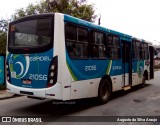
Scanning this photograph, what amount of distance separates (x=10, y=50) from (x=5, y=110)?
6.52 ft

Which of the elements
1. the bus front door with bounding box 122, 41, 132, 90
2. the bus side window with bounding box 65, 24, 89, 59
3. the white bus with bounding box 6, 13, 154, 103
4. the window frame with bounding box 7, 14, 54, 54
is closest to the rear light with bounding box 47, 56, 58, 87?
the white bus with bounding box 6, 13, 154, 103

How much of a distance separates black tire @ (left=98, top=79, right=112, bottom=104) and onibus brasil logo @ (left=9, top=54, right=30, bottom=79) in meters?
2.93

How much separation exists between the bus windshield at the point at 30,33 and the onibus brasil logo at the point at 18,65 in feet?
1.19

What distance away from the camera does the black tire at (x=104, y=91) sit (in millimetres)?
9934

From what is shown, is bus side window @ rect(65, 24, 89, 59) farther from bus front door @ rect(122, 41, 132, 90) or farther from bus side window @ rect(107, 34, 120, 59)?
bus front door @ rect(122, 41, 132, 90)

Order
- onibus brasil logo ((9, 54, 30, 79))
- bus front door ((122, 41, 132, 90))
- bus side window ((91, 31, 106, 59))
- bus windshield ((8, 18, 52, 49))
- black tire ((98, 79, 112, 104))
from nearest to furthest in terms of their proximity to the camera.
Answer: bus windshield ((8, 18, 52, 49)), onibus brasil logo ((9, 54, 30, 79)), bus side window ((91, 31, 106, 59)), black tire ((98, 79, 112, 104)), bus front door ((122, 41, 132, 90))

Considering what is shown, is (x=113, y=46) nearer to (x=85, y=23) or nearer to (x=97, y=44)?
(x=97, y=44)

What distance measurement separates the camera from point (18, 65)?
855 centimetres

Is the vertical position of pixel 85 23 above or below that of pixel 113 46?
above

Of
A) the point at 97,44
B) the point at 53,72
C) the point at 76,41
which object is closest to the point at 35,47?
the point at 53,72

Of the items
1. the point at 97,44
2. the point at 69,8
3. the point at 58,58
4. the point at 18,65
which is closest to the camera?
the point at 58,58

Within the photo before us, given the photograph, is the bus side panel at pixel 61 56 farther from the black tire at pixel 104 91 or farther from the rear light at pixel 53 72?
the black tire at pixel 104 91

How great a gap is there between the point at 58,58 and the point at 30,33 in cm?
142

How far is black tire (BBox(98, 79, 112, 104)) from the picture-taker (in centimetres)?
993
